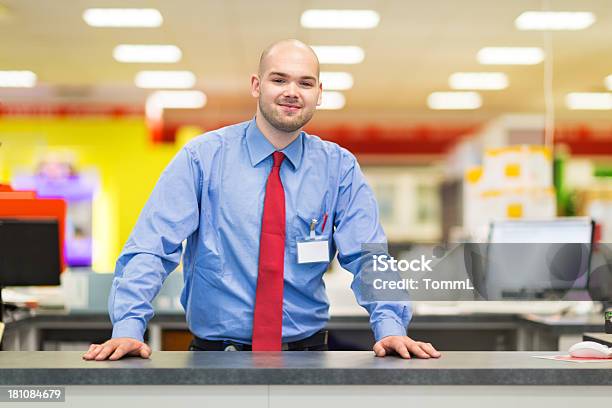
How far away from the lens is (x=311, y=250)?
235cm

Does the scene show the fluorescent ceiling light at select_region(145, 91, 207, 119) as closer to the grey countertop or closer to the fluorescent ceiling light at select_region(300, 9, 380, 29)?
the fluorescent ceiling light at select_region(300, 9, 380, 29)

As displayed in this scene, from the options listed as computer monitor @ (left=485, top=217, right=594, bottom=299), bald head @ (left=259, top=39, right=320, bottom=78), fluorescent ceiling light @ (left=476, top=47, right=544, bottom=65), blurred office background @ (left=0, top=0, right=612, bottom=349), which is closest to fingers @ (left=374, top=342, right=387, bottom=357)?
computer monitor @ (left=485, top=217, right=594, bottom=299)

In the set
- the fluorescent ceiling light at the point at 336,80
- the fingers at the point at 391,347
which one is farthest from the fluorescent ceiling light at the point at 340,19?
the fingers at the point at 391,347

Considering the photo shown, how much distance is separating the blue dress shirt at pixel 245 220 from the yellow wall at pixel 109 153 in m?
8.57

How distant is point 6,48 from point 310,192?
7775 mm

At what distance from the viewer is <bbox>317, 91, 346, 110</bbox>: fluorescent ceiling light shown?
11959 mm

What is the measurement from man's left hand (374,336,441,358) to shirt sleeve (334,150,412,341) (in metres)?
0.17

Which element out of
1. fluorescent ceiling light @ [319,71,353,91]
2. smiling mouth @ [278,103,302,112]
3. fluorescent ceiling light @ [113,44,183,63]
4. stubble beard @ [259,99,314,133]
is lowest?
stubble beard @ [259,99,314,133]

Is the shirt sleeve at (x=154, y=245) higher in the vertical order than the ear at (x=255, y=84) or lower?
lower

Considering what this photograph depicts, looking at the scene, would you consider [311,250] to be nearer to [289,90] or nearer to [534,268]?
[289,90]

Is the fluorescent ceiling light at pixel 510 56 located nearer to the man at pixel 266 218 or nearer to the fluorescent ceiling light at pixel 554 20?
the fluorescent ceiling light at pixel 554 20

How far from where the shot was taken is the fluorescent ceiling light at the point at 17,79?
10.4 meters

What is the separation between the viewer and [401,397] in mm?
1796

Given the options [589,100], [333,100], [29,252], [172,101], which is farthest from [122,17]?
[589,100]
